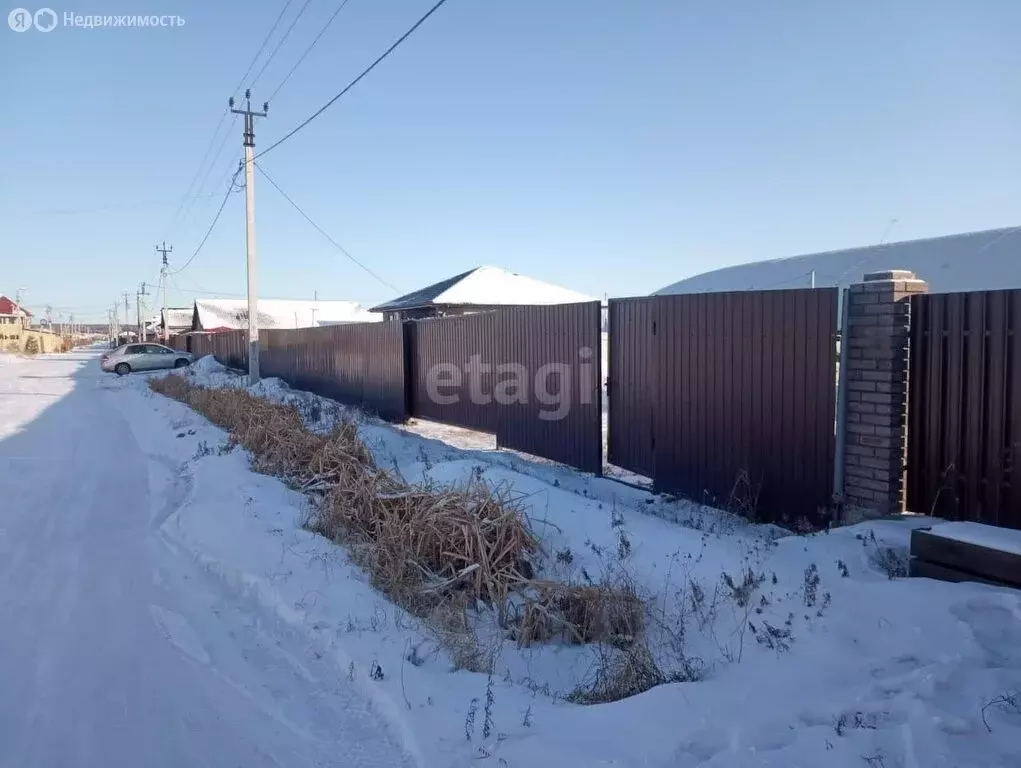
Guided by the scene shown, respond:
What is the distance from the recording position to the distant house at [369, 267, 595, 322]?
22.6m

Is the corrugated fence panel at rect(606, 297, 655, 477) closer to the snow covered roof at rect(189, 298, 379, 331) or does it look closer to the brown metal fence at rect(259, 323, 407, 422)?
the brown metal fence at rect(259, 323, 407, 422)

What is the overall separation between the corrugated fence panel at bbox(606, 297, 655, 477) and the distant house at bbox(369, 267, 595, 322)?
1327 cm

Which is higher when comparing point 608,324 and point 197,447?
point 608,324

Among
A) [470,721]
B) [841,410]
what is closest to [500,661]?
[470,721]

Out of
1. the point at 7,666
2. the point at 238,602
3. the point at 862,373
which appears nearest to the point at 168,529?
the point at 238,602

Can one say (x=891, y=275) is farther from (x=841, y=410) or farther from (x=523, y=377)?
(x=523, y=377)

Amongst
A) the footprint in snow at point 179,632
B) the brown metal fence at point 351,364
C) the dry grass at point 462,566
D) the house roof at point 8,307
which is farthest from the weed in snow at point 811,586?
the house roof at point 8,307

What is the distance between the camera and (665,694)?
3.11m

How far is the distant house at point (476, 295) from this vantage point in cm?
2256

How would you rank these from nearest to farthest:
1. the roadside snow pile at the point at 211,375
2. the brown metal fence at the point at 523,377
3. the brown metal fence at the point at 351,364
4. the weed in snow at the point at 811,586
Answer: the weed in snow at the point at 811,586, the brown metal fence at the point at 523,377, the brown metal fence at the point at 351,364, the roadside snow pile at the point at 211,375

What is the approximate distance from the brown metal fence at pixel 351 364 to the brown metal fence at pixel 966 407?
10.4m

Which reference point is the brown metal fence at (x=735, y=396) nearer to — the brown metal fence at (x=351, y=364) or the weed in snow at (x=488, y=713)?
the weed in snow at (x=488, y=713)

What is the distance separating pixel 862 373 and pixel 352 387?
43.9 ft

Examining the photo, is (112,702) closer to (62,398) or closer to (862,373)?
(862,373)
